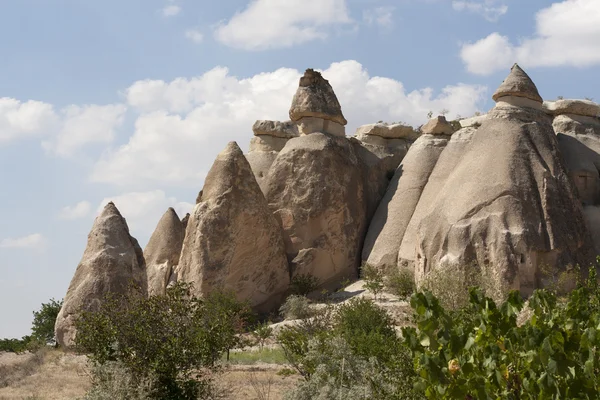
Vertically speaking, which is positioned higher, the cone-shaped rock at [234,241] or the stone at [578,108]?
the stone at [578,108]

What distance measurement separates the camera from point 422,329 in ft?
12.3


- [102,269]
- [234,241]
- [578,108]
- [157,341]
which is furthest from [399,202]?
[157,341]

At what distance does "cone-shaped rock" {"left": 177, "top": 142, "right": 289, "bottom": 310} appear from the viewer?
66.3 ft

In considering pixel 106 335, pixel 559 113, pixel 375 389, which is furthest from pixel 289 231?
pixel 375 389

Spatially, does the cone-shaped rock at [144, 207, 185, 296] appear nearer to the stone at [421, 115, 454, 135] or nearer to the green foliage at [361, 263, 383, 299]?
the green foliage at [361, 263, 383, 299]

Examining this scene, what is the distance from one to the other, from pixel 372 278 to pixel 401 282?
1.03m

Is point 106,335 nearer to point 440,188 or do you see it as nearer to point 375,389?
point 375,389

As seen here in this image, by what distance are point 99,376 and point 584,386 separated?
6.48m

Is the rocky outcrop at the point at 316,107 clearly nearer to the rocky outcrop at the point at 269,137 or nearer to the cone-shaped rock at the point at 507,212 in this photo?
the rocky outcrop at the point at 269,137

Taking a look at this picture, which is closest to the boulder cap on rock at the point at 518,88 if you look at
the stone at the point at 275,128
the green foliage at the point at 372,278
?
the green foliage at the point at 372,278

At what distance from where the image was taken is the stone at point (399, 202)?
22.2 m

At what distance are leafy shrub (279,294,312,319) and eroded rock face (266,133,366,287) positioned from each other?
6.44 ft

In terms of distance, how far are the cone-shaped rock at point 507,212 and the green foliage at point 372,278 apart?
1.04 m

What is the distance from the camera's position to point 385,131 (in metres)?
26.8
